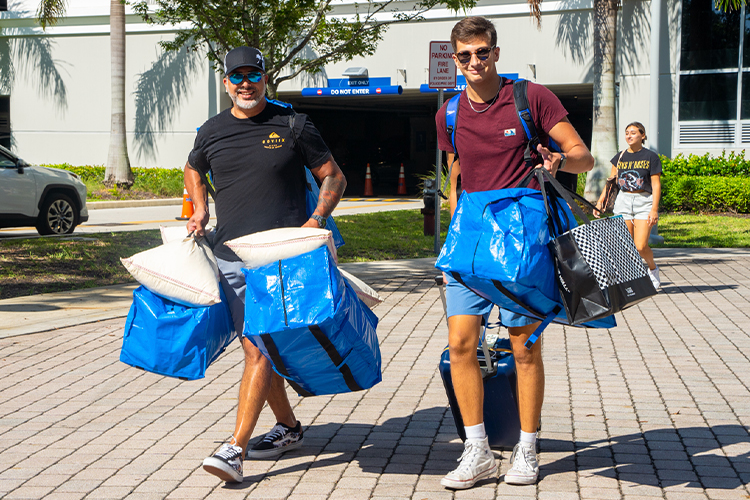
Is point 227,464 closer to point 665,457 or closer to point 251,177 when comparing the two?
point 251,177

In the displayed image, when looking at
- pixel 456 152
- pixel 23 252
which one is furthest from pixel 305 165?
pixel 23 252

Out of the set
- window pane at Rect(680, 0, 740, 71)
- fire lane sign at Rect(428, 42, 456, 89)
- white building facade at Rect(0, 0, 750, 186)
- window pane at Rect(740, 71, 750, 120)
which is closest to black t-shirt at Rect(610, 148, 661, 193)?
fire lane sign at Rect(428, 42, 456, 89)

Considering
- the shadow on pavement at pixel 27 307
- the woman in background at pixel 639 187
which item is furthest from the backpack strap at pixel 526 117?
the shadow on pavement at pixel 27 307

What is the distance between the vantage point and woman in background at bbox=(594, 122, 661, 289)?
8625mm

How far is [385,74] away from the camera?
2494 centimetres

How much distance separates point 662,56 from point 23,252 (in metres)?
16.4

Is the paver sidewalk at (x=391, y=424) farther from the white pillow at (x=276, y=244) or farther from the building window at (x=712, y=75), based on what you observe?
the building window at (x=712, y=75)

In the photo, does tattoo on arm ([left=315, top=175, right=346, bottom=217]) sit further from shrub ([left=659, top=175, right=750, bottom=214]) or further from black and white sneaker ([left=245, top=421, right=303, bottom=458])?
shrub ([left=659, top=175, right=750, bottom=214])

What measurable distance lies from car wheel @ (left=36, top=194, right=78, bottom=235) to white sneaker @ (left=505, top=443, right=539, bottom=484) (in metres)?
11.8

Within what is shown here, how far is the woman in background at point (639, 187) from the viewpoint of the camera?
8.62 metres

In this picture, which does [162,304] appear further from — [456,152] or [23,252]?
[23,252]

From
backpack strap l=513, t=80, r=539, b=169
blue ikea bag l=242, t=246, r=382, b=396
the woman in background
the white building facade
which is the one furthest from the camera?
the white building facade

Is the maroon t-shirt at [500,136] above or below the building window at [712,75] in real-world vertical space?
below

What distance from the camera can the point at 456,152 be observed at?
3.96 metres
